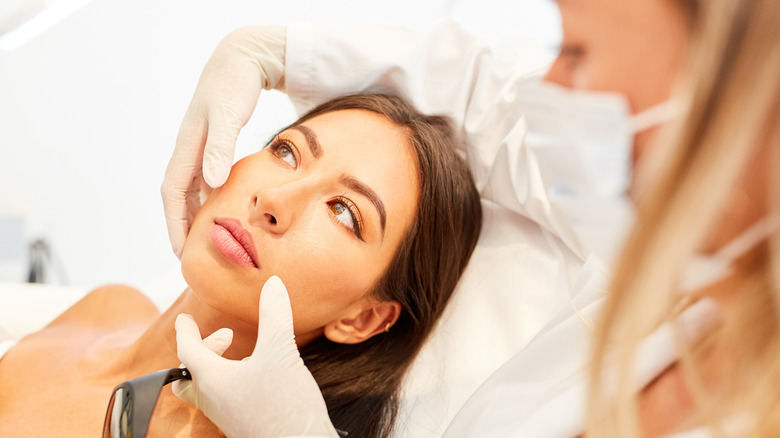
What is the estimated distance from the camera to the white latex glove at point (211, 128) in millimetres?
1286

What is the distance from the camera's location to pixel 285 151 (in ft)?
4.20

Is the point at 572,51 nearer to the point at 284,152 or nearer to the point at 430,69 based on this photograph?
the point at 284,152

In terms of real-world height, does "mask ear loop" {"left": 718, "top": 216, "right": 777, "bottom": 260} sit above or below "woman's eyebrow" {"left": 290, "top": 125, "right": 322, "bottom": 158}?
above

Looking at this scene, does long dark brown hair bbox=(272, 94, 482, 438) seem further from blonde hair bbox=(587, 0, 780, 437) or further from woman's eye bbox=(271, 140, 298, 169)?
blonde hair bbox=(587, 0, 780, 437)

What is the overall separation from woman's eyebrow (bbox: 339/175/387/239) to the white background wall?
1273 mm

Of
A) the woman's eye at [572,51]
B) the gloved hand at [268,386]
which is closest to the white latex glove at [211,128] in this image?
the gloved hand at [268,386]

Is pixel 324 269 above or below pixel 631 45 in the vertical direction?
below

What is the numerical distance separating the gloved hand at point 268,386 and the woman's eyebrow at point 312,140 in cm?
30

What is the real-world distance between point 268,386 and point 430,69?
0.92 meters

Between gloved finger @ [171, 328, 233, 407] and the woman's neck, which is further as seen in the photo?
the woman's neck

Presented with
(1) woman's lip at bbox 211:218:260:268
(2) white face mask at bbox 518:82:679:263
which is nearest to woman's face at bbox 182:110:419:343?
(1) woman's lip at bbox 211:218:260:268

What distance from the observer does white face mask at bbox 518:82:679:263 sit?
23.3 inches

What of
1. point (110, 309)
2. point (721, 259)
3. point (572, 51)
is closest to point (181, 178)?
point (110, 309)

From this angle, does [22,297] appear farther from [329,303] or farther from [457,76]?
[457,76]
